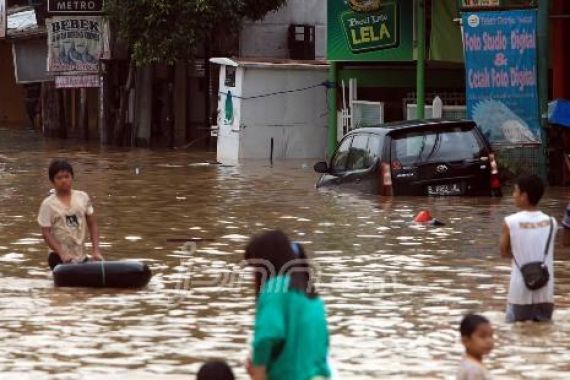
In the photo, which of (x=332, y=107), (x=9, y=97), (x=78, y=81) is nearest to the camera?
(x=332, y=107)

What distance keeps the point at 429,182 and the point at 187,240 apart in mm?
5535

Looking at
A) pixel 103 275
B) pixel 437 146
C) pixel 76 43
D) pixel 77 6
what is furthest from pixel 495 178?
pixel 76 43

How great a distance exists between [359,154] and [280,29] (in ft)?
71.1

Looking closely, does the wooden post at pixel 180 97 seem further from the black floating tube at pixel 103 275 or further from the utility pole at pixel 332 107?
the black floating tube at pixel 103 275

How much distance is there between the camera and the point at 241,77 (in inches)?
1404

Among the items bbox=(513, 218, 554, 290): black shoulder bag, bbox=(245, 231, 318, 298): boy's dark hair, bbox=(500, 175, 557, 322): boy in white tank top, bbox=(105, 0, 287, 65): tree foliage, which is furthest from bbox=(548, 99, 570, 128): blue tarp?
bbox=(245, 231, 318, 298): boy's dark hair

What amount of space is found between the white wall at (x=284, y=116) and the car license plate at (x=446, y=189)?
527 inches

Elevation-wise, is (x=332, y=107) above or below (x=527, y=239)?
above

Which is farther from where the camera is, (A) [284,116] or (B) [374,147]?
(A) [284,116]

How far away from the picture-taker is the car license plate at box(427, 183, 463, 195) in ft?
74.0

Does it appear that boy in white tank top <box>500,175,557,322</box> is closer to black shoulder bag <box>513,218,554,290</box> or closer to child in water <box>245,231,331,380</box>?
black shoulder bag <box>513,218,554,290</box>

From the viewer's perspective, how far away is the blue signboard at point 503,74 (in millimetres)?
25953

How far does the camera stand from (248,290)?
552 inches

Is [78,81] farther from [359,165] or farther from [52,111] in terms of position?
[359,165]
